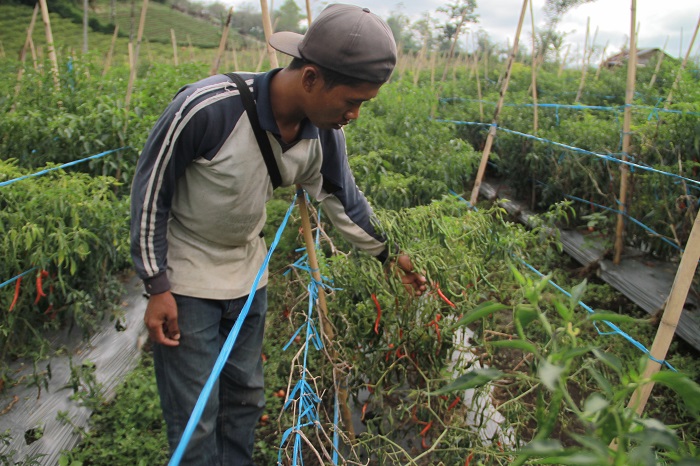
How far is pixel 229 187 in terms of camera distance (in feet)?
5.17

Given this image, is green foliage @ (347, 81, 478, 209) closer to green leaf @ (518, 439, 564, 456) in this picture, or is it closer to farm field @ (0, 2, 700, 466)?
farm field @ (0, 2, 700, 466)

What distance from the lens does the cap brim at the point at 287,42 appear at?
1.50 meters

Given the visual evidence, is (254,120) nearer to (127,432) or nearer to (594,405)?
(594,405)

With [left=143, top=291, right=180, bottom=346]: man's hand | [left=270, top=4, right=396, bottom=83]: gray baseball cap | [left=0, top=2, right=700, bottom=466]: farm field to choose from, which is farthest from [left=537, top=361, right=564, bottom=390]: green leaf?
[left=143, top=291, right=180, bottom=346]: man's hand

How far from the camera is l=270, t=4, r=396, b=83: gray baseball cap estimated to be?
4.54 ft

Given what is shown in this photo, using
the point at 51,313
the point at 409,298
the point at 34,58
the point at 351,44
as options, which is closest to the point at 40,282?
the point at 51,313

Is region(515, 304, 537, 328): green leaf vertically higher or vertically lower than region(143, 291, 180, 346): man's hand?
higher

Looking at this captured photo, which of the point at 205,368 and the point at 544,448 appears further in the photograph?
the point at 205,368

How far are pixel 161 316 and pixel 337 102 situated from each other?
0.81 meters

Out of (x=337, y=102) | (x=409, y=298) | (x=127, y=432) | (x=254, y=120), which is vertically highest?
(x=337, y=102)

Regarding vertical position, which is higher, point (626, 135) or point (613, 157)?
point (626, 135)

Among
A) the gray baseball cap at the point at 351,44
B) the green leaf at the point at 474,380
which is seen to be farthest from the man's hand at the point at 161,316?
the green leaf at the point at 474,380

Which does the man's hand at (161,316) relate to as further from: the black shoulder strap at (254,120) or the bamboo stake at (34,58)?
the bamboo stake at (34,58)

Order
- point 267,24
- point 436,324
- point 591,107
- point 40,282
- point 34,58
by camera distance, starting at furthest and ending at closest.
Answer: point 34,58, point 591,107, point 40,282, point 267,24, point 436,324
